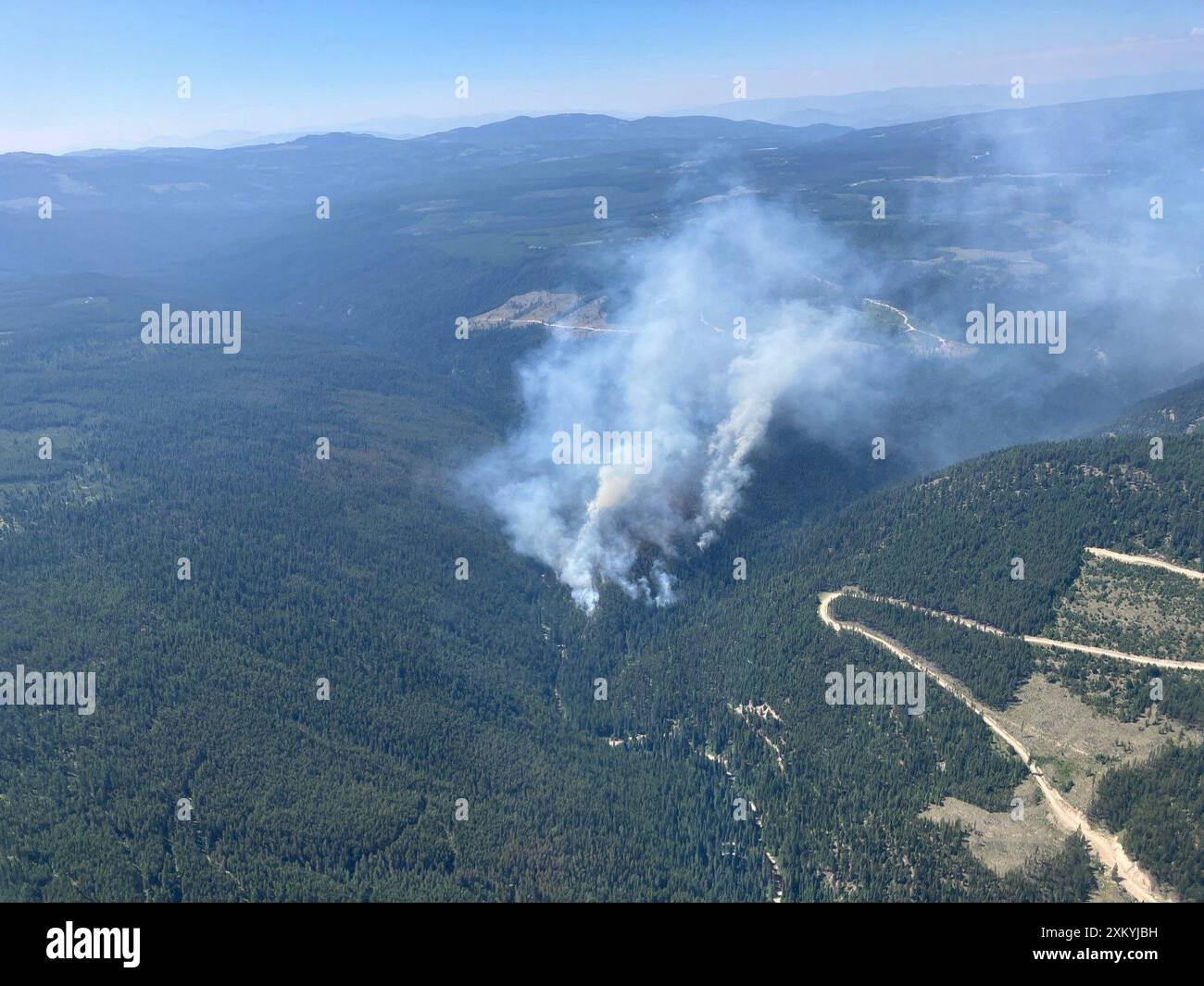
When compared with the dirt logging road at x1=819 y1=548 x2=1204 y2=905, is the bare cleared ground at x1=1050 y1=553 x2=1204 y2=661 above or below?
above

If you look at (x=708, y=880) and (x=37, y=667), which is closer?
(x=708, y=880)

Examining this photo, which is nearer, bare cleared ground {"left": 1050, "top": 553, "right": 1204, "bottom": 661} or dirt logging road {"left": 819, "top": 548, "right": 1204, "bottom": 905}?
dirt logging road {"left": 819, "top": 548, "right": 1204, "bottom": 905}

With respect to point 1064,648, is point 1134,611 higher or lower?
higher

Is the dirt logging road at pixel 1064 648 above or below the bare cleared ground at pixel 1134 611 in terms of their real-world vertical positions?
below

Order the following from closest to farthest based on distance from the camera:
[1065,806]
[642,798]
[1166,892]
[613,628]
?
[1166,892] → [1065,806] → [642,798] → [613,628]

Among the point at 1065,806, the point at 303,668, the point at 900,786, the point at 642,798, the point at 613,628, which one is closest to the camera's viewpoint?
the point at 1065,806

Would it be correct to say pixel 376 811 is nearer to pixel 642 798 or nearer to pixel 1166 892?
pixel 642 798

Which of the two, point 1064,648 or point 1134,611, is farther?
point 1134,611

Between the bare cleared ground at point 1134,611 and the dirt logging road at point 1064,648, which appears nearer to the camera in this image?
the dirt logging road at point 1064,648

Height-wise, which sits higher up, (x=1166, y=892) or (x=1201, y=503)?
(x=1201, y=503)

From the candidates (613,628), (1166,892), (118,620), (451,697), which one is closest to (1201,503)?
(1166,892)

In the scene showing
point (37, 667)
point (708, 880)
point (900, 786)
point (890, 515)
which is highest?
point (890, 515)
